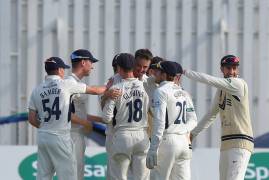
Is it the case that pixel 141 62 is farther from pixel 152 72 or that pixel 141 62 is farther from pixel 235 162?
pixel 235 162

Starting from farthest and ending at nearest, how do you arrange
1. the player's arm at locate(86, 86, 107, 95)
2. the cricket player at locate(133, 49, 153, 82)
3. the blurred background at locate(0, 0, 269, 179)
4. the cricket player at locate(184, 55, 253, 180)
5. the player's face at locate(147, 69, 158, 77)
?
the blurred background at locate(0, 0, 269, 179) → the cricket player at locate(133, 49, 153, 82) → the cricket player at locate(184, 55, 253, 180) → the player's face at locate(147, 69, 158, 77) → the player's arm at locate(86, 86, 107, 95)

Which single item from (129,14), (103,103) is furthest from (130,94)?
(129,14)

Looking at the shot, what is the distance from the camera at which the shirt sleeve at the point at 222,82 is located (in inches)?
473

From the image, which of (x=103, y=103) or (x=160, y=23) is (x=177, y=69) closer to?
(x=103, y=103)

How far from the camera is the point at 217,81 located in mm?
12031

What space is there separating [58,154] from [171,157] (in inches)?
45.6

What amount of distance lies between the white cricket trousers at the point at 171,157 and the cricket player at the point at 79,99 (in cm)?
91

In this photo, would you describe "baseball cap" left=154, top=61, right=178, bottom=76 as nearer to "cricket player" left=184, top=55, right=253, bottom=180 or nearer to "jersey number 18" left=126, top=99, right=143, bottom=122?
"jersey number 18" left=126, top=99, right=143, bottom=122

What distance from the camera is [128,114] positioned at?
38.9ft

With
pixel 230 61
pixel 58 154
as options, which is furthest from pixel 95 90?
pixel 230 61

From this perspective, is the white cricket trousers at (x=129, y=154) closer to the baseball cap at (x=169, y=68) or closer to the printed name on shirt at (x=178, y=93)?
the printed name on shirt at (x=178, y=93)

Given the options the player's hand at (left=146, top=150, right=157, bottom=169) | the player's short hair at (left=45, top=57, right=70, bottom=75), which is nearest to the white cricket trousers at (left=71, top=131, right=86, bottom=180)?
the player's short hair at (left=45, top=57, right=70, bottom=75)

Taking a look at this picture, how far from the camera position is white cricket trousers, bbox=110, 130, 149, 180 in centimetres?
1184

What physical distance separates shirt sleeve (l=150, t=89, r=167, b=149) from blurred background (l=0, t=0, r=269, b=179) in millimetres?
6978
